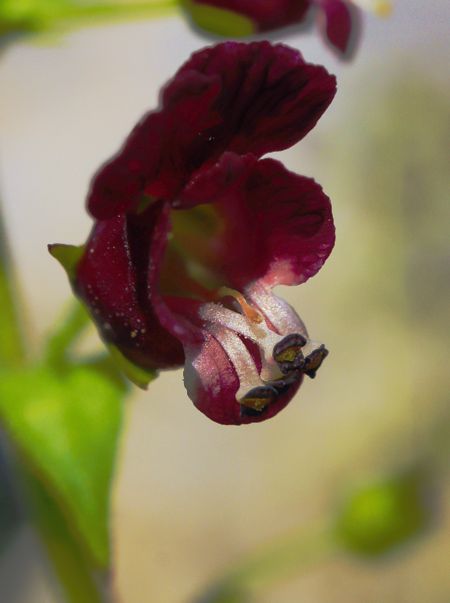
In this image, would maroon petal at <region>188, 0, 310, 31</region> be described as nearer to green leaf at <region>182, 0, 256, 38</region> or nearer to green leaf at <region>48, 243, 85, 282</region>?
green leaf at <region>182, 0, 256, 38</region>

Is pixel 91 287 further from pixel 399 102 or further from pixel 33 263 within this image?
pixel 399 102

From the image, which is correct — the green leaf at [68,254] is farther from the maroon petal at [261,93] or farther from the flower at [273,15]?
the flower at [273,15]

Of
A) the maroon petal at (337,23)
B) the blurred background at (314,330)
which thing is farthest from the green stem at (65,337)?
the blurred background at (314,330)

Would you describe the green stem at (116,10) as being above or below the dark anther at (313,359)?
above

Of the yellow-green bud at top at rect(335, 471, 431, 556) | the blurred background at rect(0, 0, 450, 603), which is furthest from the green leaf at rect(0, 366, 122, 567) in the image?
the blurred background at rect(0, 0, 450, 603)

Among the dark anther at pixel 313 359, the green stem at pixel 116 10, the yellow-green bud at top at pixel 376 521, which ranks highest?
the green stem at pixel 116 10

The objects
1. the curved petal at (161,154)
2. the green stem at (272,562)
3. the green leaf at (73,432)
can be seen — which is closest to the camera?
the curved petal at (161,154)

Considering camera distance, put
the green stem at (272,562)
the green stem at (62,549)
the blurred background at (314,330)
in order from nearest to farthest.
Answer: the green stem at (62,549) → the green stem at (272,562) → the blurred background at (314,330)

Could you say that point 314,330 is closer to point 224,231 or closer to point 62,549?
point 62,549
